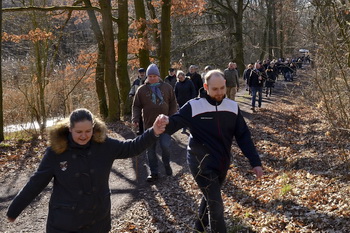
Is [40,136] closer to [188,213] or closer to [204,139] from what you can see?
[188,213]

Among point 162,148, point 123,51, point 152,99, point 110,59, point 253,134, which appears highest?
point 123,51

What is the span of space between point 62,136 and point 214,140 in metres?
1.73

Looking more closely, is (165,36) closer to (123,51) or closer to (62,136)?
(123,51)

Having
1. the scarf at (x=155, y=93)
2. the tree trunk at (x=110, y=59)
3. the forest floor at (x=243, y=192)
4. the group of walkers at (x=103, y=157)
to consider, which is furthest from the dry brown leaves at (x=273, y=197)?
the tree trunk at (x=110, y=59)

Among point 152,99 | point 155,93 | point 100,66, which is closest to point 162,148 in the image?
point 152,99

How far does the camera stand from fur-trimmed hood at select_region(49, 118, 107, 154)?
10.8 feet

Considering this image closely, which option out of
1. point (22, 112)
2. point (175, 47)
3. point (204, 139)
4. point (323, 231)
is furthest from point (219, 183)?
point (175, 47)

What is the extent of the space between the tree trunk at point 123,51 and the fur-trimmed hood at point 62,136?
12326mm

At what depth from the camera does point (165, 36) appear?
16891mm

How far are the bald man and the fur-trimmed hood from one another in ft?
3.54

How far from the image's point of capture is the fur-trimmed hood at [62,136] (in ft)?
10.8

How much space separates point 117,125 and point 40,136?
302 cm

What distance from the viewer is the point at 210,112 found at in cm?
423

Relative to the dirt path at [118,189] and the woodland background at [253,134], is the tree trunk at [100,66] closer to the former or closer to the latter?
the woodland background at [253,134]
